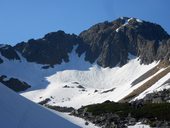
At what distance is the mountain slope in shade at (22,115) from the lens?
36.6m

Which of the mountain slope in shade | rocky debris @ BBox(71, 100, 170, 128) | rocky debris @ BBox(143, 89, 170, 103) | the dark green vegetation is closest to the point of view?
the mountain slope in shade

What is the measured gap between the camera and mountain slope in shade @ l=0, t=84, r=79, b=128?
36.6 metres

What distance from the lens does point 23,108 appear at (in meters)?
41.2

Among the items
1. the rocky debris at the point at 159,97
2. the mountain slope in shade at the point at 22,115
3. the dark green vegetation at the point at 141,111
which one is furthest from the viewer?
the rocky debris at the point at 159,97

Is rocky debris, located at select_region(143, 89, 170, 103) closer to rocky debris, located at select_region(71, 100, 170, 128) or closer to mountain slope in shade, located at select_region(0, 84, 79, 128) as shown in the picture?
rocky debris, located at select_region(71, 100, 170, 128)

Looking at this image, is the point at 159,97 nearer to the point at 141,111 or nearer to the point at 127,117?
the point at 141,111

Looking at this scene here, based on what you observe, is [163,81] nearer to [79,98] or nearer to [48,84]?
[79,98]

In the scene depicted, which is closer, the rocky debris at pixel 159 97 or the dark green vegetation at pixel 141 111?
the dark green vegetation at pixel 141 111

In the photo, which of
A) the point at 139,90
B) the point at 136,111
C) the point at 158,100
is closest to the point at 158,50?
the point at 139,90

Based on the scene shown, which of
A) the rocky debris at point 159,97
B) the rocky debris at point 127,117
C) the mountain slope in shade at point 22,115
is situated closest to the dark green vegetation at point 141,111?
the rocky debris at point 127,117

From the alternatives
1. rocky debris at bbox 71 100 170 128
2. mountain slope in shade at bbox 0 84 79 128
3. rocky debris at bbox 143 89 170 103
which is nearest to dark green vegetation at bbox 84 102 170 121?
rocky debris at bbox 71 100 170 128

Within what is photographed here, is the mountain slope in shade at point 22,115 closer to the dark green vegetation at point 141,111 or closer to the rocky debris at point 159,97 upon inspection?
the dark green vegetation at point 141,111

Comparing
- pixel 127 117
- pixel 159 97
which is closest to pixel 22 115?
pixel 127 117

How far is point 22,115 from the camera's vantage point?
3906cm
